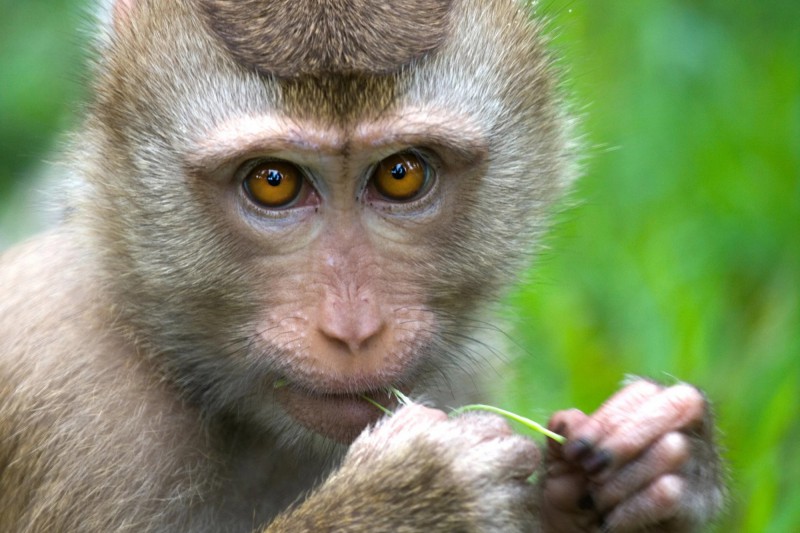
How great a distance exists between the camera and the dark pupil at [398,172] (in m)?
4.21

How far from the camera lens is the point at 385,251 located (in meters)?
4.05

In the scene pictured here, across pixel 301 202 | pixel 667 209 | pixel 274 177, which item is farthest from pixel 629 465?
pixel 667 209

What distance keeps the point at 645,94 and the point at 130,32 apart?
151 inches

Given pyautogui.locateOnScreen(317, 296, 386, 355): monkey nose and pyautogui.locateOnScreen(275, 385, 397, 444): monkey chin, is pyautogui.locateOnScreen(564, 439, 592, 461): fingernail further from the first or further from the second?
pyautogui.locateOnScreen(317, 296, 386, 355): monkey nose

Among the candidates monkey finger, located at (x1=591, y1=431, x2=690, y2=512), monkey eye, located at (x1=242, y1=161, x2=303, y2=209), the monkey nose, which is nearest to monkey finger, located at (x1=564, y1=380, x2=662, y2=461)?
monkey finger, located at (x1=591, y1=431, x2=690, y2=512)

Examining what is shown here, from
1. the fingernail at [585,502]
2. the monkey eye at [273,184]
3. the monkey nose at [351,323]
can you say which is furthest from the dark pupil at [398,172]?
the fingernail at [585,502]

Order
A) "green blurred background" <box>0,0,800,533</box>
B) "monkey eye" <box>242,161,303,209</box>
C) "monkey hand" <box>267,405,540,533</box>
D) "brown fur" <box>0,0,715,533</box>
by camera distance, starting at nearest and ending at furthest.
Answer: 1. "monkey hand" <box>267,405,540,533</box>
2. "brown fur" <box>0,0,715,533</box>
3. "monkey eye" <box>242,161,303,209</box>
4. "green blurred background" <box>0,0,800,533</box>

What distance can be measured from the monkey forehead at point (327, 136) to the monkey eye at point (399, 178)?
77mm

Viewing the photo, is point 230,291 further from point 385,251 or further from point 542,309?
point 542,309

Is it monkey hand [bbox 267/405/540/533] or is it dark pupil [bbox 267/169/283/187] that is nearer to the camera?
monkey hand [bbox 267/405/540/533]

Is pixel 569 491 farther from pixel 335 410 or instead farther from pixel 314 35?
pixel 314 35

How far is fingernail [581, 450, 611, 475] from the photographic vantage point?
4.02 meters

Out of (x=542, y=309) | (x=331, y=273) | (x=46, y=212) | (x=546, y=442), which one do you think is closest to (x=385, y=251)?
(x=331, y=273)

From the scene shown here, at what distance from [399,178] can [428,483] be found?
97 centimetres
